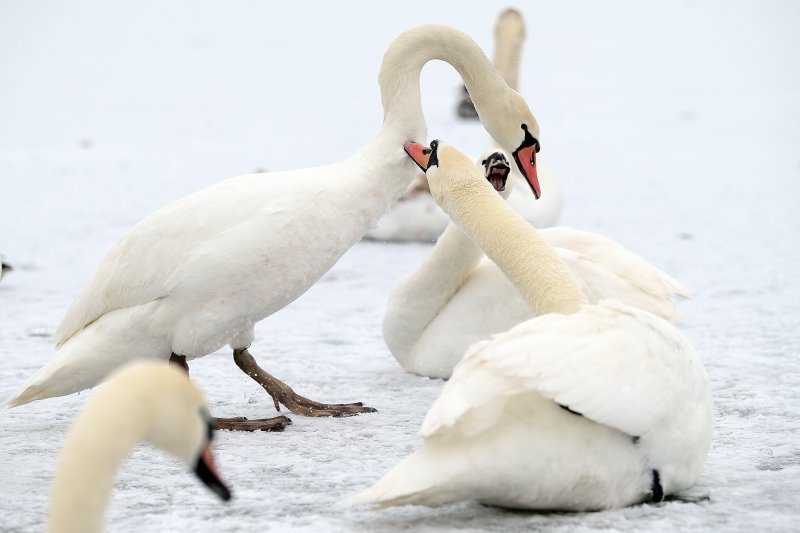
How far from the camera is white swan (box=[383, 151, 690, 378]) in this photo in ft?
16.1

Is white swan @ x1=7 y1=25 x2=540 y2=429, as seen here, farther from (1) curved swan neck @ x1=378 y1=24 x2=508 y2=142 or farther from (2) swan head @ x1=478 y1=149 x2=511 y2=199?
(2) swan head @ x1=478 y1=149 x2=511 y2=199

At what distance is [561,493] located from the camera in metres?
3.06

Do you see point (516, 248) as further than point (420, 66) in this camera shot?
No

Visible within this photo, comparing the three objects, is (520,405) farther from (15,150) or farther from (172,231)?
(15,150)

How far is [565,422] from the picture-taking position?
3029 mm

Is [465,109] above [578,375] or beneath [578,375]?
above

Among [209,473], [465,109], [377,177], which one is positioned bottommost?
[209,473]

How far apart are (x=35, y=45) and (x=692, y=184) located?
44.9 feet

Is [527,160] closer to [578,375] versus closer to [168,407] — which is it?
[578,375]

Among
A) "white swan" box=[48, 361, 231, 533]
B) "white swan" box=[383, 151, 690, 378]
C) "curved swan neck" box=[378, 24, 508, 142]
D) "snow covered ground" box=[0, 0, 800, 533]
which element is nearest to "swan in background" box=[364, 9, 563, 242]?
"snow covered ground" box=[0, 0, 800, 533]

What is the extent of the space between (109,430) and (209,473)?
0.29m

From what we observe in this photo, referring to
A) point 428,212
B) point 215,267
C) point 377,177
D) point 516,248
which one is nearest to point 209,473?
point 516,248

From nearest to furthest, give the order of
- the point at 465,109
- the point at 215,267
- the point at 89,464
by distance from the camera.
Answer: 1. the point at 89,464
2. the point at 215,267
3. the point at 465,109

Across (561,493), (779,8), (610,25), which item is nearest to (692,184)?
(561,493)
